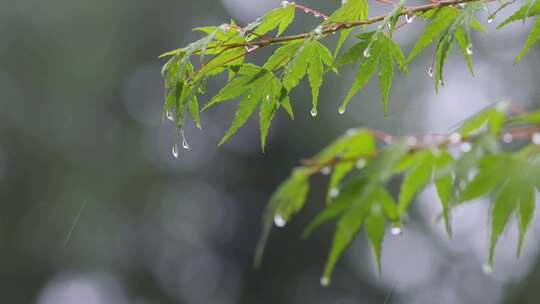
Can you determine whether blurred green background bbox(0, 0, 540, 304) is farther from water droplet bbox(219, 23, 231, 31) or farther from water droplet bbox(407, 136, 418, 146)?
water droplet bbox(407, 136, 418, 146)

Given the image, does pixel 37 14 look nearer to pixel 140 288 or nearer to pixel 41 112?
pixel 41 112

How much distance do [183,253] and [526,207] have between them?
9.10 metres

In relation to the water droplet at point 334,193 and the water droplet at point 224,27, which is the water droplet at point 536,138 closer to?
the water droplet at point 334,193

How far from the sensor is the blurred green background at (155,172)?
Answer: 8930 mm

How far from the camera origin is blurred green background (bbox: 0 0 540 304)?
893cm

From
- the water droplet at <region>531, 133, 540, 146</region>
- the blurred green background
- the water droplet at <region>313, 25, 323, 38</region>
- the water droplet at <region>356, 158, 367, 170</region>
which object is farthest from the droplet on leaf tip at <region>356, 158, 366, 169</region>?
the blurred green background

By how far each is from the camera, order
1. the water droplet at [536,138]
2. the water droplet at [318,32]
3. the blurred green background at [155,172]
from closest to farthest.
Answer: the water droplet at [536,138]
the water droplet at [318,32]
the blurred green background at [155,172]

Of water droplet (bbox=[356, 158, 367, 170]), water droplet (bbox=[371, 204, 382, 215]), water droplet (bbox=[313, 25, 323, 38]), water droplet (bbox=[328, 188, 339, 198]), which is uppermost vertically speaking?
water droplet (bbox=[356, 158, 367, 170])

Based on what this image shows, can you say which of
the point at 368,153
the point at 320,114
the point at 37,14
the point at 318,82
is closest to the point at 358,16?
the point at 318,82

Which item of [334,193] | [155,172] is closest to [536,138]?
[334,193]

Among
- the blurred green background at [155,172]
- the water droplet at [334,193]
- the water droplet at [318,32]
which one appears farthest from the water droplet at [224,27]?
the blurred green background at [155,172]

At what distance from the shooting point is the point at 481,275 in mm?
9078

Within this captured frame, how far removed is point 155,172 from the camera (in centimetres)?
944

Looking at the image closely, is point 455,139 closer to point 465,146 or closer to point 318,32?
point 465,146
